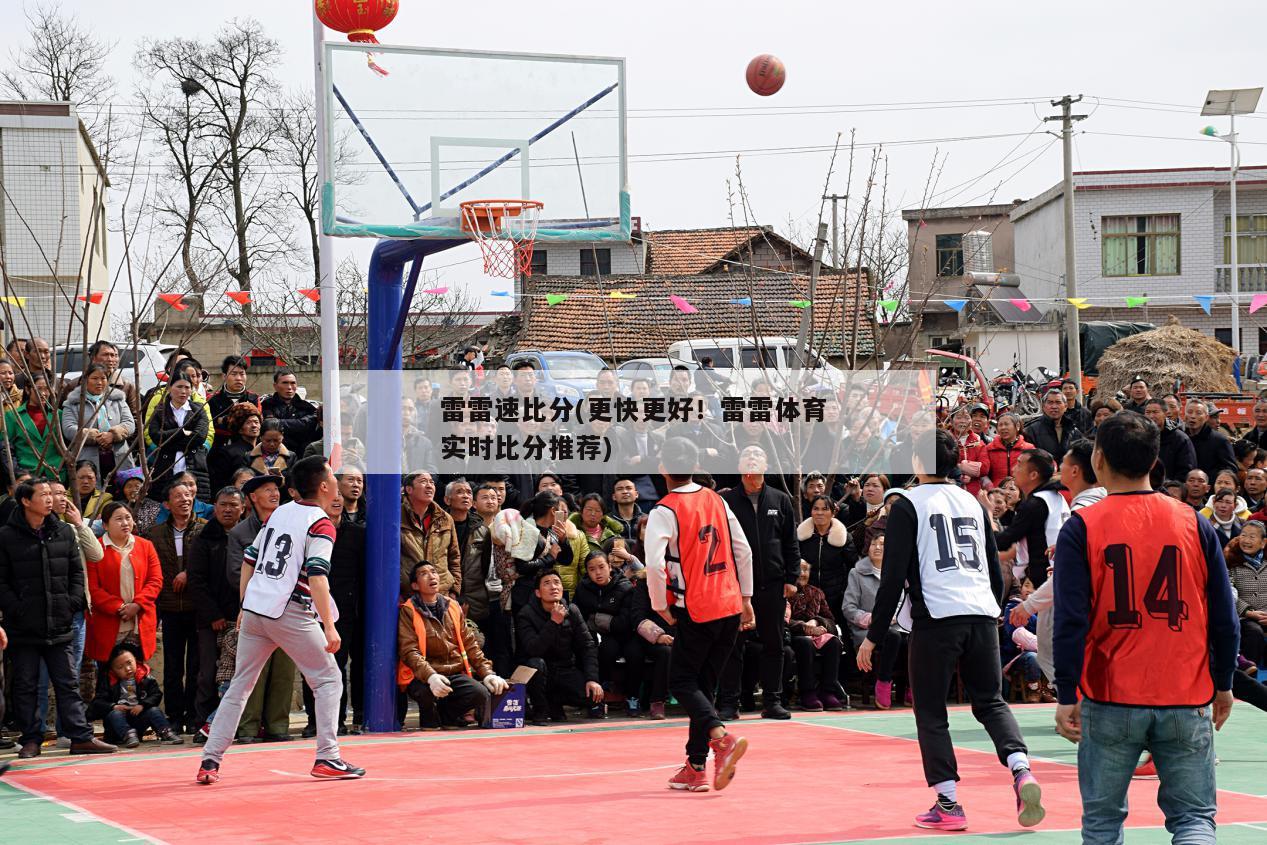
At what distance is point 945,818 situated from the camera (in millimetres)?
7176

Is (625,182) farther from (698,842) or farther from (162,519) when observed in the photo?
(698,842)

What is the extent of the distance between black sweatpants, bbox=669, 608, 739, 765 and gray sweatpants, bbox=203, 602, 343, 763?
2105mm

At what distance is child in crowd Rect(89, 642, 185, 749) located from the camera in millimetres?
10844

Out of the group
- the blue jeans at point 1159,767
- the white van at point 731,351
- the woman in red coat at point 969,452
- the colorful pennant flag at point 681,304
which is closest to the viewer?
the blue jeans at point 1159,767

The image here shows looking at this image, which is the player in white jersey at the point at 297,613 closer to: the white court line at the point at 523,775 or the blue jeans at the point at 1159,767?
the white court line at the point at 523,775

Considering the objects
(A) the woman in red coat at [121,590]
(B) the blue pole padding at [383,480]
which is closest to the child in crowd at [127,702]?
(A) the woman in red coat at [121,590]

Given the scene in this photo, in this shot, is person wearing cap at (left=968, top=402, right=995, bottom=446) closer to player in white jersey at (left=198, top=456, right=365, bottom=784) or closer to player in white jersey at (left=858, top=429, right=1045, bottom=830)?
player in white jersey at (left=858, top=429, right=1045, bottom=830)

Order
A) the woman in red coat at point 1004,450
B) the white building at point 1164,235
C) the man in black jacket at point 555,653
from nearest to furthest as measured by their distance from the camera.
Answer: the man in black jacket at point 555,653 < the woman in red coat at point 1004,450 < the white building at point 1164,235

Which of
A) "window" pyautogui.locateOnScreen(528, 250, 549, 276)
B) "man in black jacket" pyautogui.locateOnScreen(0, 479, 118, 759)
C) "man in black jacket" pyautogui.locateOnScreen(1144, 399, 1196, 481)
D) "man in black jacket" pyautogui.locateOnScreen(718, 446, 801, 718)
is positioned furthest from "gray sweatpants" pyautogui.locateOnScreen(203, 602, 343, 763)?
"man in black jacket" pyautogui.locateOnScreen(1144, 399, 1196, 481)

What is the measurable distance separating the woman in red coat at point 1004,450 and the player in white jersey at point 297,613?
8.57 m

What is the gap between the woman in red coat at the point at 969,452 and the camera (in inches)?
596

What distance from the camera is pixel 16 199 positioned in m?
31.9

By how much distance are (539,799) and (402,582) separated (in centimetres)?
387

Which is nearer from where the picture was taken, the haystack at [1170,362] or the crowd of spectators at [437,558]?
the crowd of spectators at [437,558]
